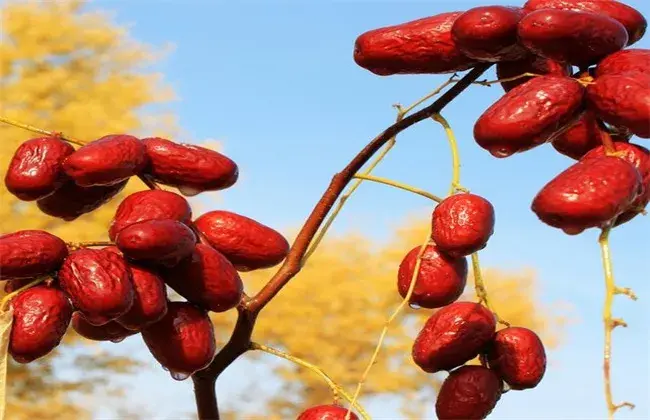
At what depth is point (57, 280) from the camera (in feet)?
2.15

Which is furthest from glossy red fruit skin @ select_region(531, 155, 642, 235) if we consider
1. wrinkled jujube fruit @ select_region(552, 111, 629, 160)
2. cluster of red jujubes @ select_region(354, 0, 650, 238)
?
wrinkled jujube fruit @ select_region(552, 111, 629, 160)

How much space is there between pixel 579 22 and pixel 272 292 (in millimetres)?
339

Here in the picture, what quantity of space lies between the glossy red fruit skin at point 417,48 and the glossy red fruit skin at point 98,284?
236mm

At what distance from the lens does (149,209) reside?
68 centimetres

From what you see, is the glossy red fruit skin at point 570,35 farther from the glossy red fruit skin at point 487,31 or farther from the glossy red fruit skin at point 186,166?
the glossy red fruit skin at point 186,166

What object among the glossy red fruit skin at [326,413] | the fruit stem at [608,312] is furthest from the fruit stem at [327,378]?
the fruit stem at [608,312]

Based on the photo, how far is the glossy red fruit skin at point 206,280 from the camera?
650mm

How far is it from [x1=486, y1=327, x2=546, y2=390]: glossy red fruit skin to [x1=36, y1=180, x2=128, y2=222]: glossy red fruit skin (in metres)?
0.33

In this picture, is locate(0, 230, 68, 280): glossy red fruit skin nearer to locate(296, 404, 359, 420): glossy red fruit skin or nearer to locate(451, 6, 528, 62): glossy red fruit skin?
locate(296, 404, 359, 420): glossy red fruit skin

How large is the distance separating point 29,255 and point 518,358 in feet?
1.20

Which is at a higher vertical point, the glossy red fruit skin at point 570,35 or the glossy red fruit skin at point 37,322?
the glossy red fruit skin at point 570,35

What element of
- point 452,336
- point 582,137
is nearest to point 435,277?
point 452,336

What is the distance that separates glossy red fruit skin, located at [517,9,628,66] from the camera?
1.86 feet

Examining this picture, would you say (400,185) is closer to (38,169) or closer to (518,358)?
(518,358)
